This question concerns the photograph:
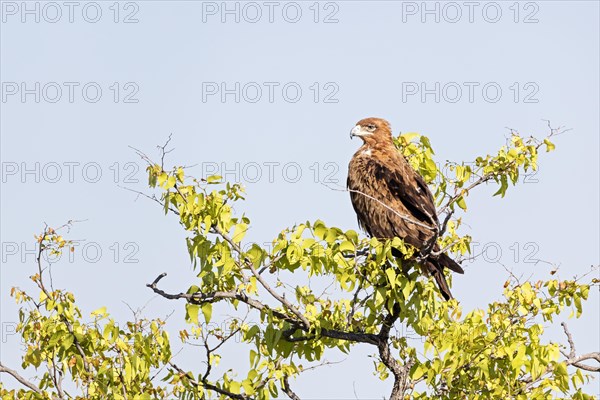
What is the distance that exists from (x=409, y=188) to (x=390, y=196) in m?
0.27

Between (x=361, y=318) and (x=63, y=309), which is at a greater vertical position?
(x=361, y=318)

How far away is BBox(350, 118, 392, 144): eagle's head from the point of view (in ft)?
32.9

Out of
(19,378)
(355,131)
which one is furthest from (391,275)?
(355,131)

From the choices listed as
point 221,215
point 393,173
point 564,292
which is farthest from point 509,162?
point 221,215

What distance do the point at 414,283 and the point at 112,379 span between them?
2540mm

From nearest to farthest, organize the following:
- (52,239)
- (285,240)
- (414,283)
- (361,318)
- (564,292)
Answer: (285,240) → (414,283) → (564,292) → (52,239) → (361,318)

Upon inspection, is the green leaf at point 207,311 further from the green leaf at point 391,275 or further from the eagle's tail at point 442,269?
the eagle's tail at point 442,269

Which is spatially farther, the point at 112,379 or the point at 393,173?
the point at 393,173

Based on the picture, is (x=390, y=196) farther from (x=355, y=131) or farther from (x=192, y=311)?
(x=192, y=311)

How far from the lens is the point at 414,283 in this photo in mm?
6641

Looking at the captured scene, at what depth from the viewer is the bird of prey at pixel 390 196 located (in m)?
8.32

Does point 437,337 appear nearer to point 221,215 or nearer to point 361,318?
point 361,318

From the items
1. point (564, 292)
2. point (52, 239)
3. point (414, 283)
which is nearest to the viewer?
point (414, 283)

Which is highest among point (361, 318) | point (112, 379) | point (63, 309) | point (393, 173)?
point (393, 173)
